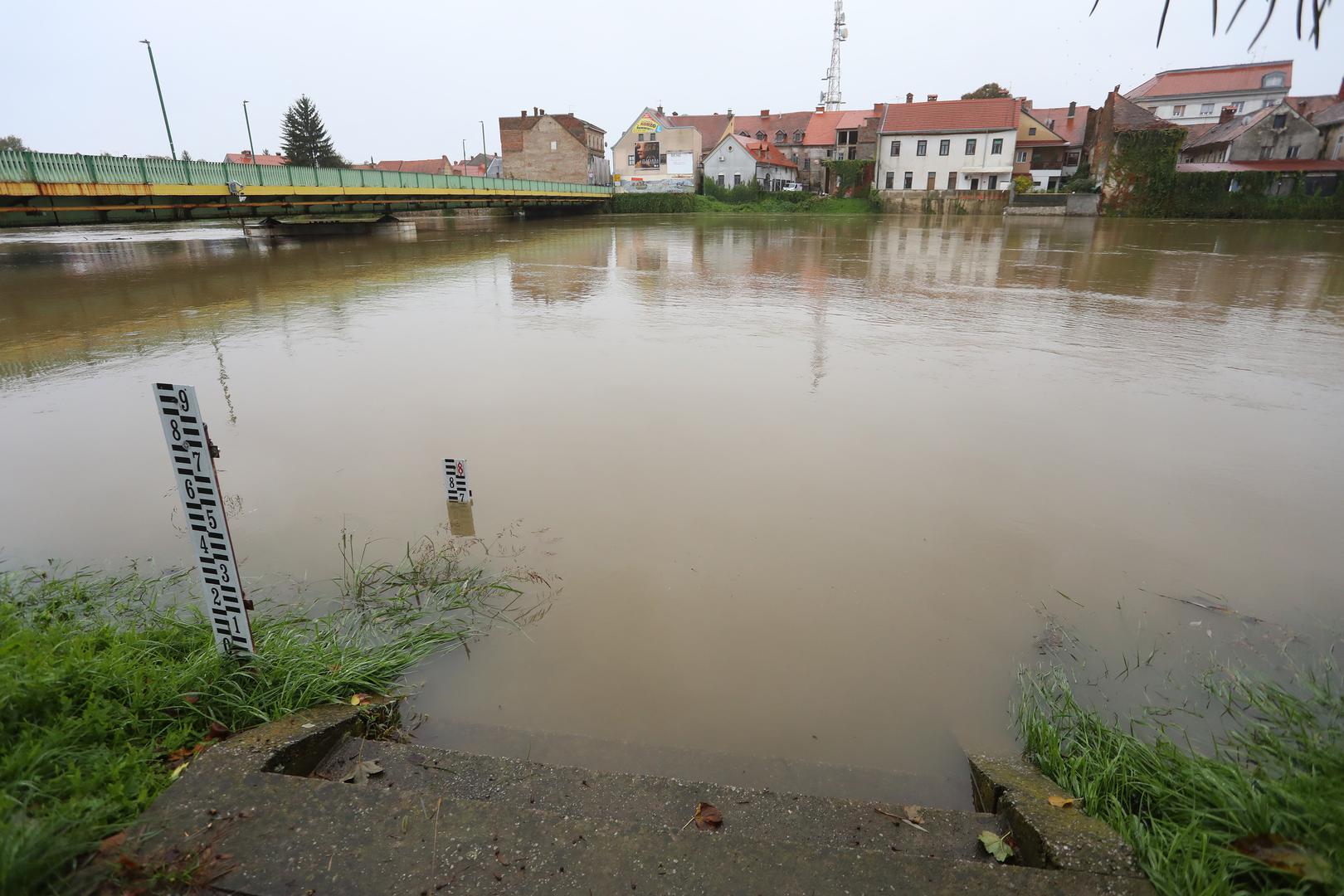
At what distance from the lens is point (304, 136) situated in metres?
71.9

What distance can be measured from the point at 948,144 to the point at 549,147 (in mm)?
34979

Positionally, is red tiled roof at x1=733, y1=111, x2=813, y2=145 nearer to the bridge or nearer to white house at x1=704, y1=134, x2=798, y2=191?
white house at x1=704, y1=134, x2=798, y2=191

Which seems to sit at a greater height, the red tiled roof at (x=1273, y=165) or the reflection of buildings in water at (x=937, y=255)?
the red tiled roof at (x=1273, y=165)

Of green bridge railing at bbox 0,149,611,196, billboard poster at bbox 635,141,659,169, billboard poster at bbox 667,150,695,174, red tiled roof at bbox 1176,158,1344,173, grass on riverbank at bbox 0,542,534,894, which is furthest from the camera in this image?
billboard poster at bbox 635,141,659,169

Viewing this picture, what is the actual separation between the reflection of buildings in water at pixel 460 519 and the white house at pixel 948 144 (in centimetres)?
6263

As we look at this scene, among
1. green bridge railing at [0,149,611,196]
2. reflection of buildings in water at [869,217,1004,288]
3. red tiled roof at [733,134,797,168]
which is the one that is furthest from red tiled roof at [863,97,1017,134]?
green bridge railing at [0,149,611,196]

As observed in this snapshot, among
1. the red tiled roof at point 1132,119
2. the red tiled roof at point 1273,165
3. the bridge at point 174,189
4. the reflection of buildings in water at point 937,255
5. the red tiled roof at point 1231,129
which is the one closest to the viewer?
the reflection of buildings in water at point 937,255

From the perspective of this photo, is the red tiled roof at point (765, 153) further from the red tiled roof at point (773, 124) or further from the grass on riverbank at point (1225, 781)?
the grass on riverbank at point (1225, 781)

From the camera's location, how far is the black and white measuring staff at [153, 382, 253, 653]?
2689mm

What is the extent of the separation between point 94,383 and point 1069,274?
1824cm

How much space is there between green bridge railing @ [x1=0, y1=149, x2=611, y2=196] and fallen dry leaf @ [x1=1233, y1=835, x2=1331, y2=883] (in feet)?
72.9

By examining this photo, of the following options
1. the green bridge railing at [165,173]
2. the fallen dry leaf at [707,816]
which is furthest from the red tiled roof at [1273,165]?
the fallen dry leaf at [707,816]

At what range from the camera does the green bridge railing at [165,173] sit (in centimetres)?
1614

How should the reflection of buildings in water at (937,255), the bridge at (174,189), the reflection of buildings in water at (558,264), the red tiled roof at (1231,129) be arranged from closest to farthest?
the reflection of buildings in water at (558,264), the reflection of buildings in water at (937,255), the bridge at (174,189), the red tiled roof at (1231,129)
